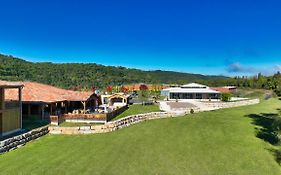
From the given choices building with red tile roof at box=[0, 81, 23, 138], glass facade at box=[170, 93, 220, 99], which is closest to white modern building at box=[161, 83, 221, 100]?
glass facade at box=[170, 93, 220, 99]

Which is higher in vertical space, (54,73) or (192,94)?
(54,73)

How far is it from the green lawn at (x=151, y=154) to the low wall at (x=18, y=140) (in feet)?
1.47

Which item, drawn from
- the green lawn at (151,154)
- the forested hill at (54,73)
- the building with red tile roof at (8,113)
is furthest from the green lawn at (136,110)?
the forested hill at (54,73)

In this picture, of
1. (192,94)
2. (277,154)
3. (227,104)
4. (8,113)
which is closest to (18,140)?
(8,113)

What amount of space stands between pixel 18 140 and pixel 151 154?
910 cm

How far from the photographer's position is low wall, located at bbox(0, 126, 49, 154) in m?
18.2

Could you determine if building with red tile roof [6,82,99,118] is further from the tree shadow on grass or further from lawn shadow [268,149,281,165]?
lawn shadow [268,149,281,165]

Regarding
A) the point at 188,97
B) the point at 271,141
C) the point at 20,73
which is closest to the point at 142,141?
the point at 271,141

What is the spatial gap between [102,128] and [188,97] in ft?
122

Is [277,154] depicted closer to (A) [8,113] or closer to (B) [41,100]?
(A) [8,113]

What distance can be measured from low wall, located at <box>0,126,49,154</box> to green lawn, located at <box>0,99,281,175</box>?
0.45 m

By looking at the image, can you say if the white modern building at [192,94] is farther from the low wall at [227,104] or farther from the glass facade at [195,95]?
the low wall at [227,104]

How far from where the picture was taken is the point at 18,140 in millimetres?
19641

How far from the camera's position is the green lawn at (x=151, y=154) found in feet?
50.1
